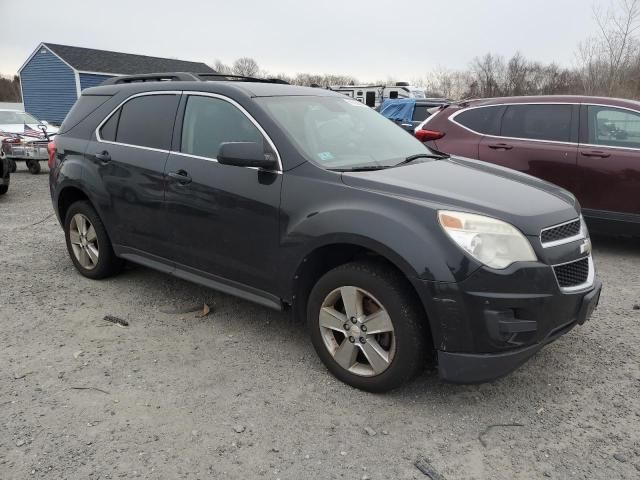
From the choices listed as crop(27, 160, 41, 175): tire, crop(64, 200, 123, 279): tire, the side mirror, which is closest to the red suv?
the side mirror

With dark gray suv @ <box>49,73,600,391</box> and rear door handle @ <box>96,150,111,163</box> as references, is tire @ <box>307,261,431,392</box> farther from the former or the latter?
rear door handle @ <box>96,150,111,163</box>

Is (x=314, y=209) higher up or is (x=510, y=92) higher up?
(x=510, y=92)

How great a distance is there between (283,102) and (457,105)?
3980 mm

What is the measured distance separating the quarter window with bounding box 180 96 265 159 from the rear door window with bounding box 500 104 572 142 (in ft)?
13.1

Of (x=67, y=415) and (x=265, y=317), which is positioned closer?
(x=67, y=415)

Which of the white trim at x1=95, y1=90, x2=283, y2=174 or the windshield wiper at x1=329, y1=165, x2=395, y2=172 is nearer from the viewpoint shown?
the windshield wiper at x1=329, y1=165, x2=395, y2=172

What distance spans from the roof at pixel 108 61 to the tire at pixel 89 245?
25726mm

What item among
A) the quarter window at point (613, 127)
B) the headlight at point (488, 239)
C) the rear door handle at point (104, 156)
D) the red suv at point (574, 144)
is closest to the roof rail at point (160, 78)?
the rear door handle at point (104, 156)

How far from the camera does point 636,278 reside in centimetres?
503

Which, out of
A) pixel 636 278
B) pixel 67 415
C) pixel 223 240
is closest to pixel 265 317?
pixel 223 240


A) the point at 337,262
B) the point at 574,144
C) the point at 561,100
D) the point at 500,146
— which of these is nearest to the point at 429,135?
the point at 500,146

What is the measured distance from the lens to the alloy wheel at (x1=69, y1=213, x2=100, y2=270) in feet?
15.7

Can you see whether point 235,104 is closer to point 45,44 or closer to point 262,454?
point 262,454

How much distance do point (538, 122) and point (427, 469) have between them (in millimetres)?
4922
